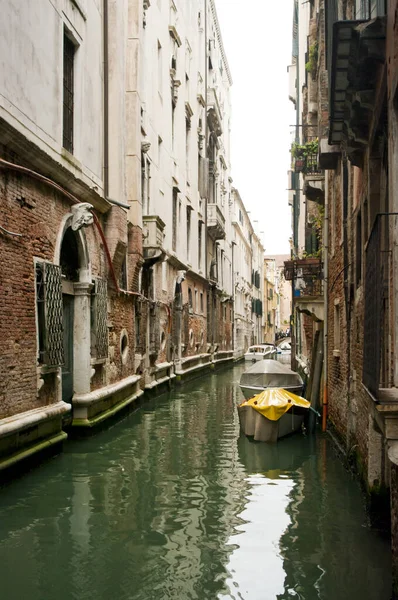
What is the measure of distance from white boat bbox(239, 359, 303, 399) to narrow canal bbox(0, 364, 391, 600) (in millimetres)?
5238

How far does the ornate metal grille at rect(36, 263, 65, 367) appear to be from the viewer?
9.75m

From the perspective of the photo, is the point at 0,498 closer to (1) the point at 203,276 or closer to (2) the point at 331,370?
(2) the point at 331,370

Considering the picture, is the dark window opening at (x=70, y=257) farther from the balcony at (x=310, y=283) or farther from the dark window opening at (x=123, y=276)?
the balcony at (x=310, y=283)

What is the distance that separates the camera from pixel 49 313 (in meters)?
9.90

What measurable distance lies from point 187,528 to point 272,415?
18.9 feet

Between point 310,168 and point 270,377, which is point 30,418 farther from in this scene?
point 310,168

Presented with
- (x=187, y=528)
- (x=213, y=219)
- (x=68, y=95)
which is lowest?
(x=187, y=528)

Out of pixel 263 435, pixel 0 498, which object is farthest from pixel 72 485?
pixel 263 435

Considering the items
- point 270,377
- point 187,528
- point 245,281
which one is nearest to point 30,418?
point 187,528

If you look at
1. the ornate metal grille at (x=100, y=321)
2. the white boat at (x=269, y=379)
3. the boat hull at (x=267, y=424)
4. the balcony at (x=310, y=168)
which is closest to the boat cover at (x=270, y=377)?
the white boat at (x=269, y=379)

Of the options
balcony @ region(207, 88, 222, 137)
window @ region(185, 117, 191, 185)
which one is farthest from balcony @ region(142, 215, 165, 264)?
balcony @ region(207, 88, 222, 137)

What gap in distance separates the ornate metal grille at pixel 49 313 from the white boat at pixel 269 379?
7.48 metres

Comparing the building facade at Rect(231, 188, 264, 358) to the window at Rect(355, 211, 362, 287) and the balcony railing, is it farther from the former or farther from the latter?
the window at Rect(355, 211, 362, 287)

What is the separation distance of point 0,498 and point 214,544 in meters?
2.63
